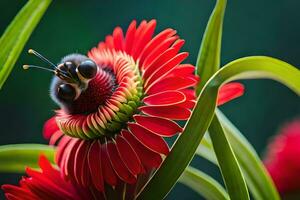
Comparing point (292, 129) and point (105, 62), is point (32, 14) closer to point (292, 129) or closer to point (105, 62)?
point (105, 62)

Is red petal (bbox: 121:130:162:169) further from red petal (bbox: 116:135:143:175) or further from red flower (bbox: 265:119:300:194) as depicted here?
red flower (bbox: 265:119:300:194)

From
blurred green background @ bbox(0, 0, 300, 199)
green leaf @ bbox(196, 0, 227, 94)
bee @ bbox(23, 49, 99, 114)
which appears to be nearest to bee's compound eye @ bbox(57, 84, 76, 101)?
bee @ bbox(23, 49, 99, 114)

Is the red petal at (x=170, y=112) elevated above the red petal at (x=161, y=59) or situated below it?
below

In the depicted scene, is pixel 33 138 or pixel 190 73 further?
pixel 33 138

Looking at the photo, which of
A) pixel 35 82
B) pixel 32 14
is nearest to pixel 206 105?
pixel 32 14

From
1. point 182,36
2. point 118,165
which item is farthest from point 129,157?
point 182,36

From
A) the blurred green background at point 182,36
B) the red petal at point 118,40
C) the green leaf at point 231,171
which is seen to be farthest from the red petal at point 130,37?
the blurred green background at point 182,36

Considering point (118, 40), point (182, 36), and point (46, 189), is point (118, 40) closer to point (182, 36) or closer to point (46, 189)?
point (46, 189)

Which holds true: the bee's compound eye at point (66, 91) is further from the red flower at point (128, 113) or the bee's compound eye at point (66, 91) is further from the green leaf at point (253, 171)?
the green leaf at point (253, 171)
